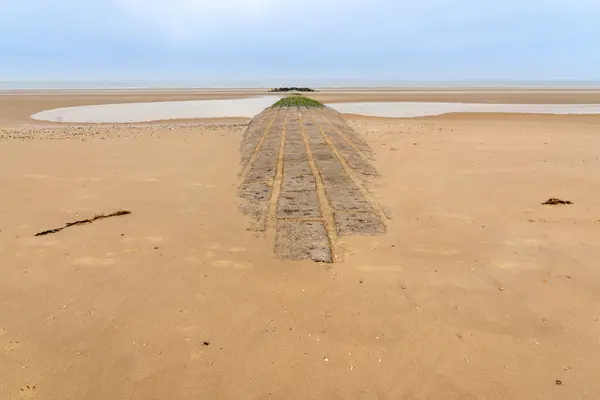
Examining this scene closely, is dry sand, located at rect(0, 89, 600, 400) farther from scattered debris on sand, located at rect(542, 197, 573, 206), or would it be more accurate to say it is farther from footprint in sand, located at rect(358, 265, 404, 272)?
scattered debris on sand, located at rect(542, 197, 573, 206)

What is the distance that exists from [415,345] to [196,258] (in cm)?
335

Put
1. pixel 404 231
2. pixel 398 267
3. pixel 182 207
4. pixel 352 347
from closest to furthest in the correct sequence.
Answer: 1. pixel 352 347
2. pixel 398 267
3. pixel 404 231
4. pixel 182 207

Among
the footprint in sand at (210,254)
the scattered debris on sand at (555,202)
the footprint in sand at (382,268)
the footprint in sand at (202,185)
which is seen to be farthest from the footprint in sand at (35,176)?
the scattered debris on sand at (555,202)

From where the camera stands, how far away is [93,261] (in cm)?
571

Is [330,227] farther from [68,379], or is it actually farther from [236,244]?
[68,379]

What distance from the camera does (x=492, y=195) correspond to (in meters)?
8.80

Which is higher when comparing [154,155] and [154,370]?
[154,155]

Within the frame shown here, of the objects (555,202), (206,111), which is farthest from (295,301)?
(206,111)

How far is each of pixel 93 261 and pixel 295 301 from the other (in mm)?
3148

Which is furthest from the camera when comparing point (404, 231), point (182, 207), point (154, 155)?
point (154, 155)

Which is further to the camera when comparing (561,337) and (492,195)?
(492,195)

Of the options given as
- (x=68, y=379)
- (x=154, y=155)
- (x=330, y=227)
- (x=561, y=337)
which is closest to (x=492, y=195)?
(x=330, y=227)

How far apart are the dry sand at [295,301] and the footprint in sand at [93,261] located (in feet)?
0.10

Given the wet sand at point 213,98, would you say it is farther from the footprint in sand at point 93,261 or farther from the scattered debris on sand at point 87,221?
the footprint in sand at point 93,261
